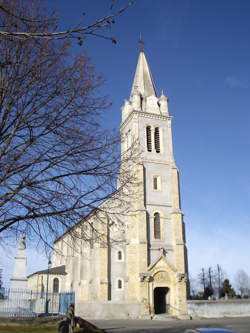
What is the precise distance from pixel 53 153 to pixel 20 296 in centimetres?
1377

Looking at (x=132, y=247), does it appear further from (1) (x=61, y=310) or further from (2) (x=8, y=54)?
(2) (x=8, y=54)

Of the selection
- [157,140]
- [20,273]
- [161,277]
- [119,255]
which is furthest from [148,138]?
[20,273]

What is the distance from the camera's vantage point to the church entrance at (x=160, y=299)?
31.1m

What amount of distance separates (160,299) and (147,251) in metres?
5.27

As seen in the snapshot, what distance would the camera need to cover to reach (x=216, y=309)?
28969 mm

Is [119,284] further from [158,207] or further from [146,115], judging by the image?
[146,115]

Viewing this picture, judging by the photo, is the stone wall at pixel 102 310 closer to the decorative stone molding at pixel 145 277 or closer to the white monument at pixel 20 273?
the decorative stone molding at pixel 145 277

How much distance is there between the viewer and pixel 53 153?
28.7 ft

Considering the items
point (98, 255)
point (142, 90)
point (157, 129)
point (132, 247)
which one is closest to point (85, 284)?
point (98, 255)

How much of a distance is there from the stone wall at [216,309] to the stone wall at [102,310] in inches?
202

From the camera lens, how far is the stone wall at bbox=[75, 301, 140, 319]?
26.6 m

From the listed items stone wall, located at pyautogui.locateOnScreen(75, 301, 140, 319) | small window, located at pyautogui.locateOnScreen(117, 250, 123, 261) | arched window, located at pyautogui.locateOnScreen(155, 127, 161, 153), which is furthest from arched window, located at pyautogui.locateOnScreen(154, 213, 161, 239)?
arched window, located at pyautogui.locateOnScreen(155, 127, 161, 153)

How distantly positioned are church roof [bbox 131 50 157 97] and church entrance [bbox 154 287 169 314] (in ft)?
71.0

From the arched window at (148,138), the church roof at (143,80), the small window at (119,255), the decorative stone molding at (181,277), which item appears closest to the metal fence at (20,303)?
the small window at (119,255)
